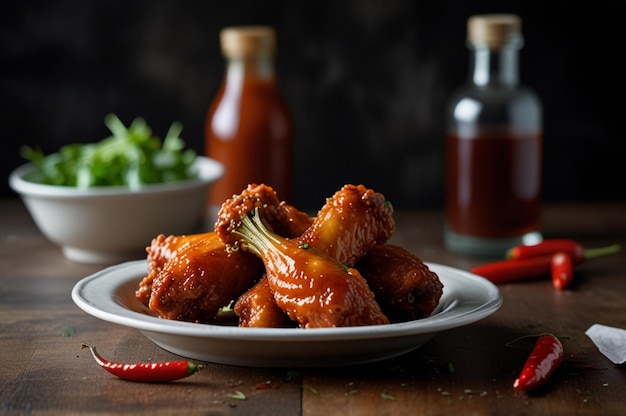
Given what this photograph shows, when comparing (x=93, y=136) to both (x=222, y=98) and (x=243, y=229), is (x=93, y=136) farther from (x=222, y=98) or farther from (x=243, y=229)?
(x=243, y=229)

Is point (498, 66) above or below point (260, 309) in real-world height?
above

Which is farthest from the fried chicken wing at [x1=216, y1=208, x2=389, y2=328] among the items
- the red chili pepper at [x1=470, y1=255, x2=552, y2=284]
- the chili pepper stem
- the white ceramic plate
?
the chili pepper stem

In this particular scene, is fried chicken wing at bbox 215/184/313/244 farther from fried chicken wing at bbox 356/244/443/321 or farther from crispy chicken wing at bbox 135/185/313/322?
fried chicken wing at bbox 356/244/443/321

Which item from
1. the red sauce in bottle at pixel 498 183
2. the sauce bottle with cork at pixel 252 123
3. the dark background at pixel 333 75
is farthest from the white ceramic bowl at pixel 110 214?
the dark background at pixel 333 75

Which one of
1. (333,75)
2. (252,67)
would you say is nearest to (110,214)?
(252,67)

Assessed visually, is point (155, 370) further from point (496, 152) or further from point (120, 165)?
point (496, 152)

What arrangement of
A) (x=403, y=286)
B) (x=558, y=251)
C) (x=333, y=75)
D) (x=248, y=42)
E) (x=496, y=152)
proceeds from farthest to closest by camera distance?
(x=333, y=75) → (x=248, y=42) → (x=496, y=152) → (x=558, y=251) → (x=403, y=286)

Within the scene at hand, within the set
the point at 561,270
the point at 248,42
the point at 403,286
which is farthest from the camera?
the point at 248,42
